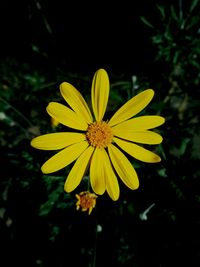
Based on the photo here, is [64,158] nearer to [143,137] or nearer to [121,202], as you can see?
[143,137]

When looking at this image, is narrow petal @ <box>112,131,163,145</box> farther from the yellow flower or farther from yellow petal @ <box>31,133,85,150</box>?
the yellow flower

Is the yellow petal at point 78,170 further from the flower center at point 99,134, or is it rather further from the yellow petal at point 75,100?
the yellow petal at point 75,100

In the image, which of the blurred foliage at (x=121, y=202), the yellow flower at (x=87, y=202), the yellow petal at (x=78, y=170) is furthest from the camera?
the blurred foliage at (x=121, y=202)

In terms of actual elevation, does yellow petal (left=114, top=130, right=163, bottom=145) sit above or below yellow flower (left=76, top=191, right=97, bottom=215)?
above

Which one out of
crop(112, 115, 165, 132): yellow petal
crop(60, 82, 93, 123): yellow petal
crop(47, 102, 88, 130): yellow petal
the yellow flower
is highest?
crop(60, 82, 93, 123): yellow petal

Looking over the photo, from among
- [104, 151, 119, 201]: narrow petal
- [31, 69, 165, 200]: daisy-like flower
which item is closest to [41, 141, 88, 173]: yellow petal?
[31, 69, 165, 200]: daisy-like flower

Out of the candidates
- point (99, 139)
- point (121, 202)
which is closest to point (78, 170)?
point (99, 139)

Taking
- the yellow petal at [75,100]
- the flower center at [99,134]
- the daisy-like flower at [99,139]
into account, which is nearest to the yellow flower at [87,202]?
the daisy-like flower at [99,139]
